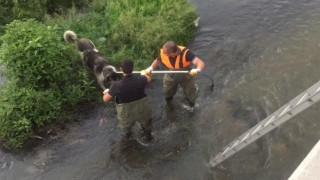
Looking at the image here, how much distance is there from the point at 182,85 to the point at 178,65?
0.57 m

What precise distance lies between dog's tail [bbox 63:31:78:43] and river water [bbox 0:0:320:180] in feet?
6.10

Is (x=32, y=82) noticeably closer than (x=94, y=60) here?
Yes

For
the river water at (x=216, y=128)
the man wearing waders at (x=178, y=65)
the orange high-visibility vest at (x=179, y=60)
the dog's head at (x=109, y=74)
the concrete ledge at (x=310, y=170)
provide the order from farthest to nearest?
1. the dog's head at (x=109, y=74)
2. the river water at (x=216, y=128)
3. the orange high-visibility vest at (x=179, y=60)
4. the man wearing waders at (x=178, y=65)
5. the concrete ledge at (x=310, y=170)

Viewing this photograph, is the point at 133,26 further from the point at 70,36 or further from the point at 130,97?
the point at 130,97

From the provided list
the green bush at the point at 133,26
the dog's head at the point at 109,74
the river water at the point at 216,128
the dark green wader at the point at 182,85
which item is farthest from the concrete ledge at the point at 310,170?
the green bush at the point at 133,26

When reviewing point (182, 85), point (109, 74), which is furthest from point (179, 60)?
point (109, 74)

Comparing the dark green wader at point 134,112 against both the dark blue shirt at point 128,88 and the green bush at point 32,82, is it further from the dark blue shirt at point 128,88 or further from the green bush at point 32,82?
the green bush at point 32,82

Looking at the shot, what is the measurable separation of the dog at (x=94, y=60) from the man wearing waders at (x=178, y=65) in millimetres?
1139

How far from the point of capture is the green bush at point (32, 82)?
749cm

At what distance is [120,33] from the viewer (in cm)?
935

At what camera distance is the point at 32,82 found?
25.7 feet

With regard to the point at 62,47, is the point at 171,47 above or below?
above

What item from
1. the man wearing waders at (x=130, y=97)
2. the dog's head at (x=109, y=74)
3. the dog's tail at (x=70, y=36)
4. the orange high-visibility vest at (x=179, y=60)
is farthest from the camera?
the dog's tail at (x=70, y=36)

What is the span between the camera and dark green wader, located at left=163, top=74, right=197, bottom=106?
7.26 m
